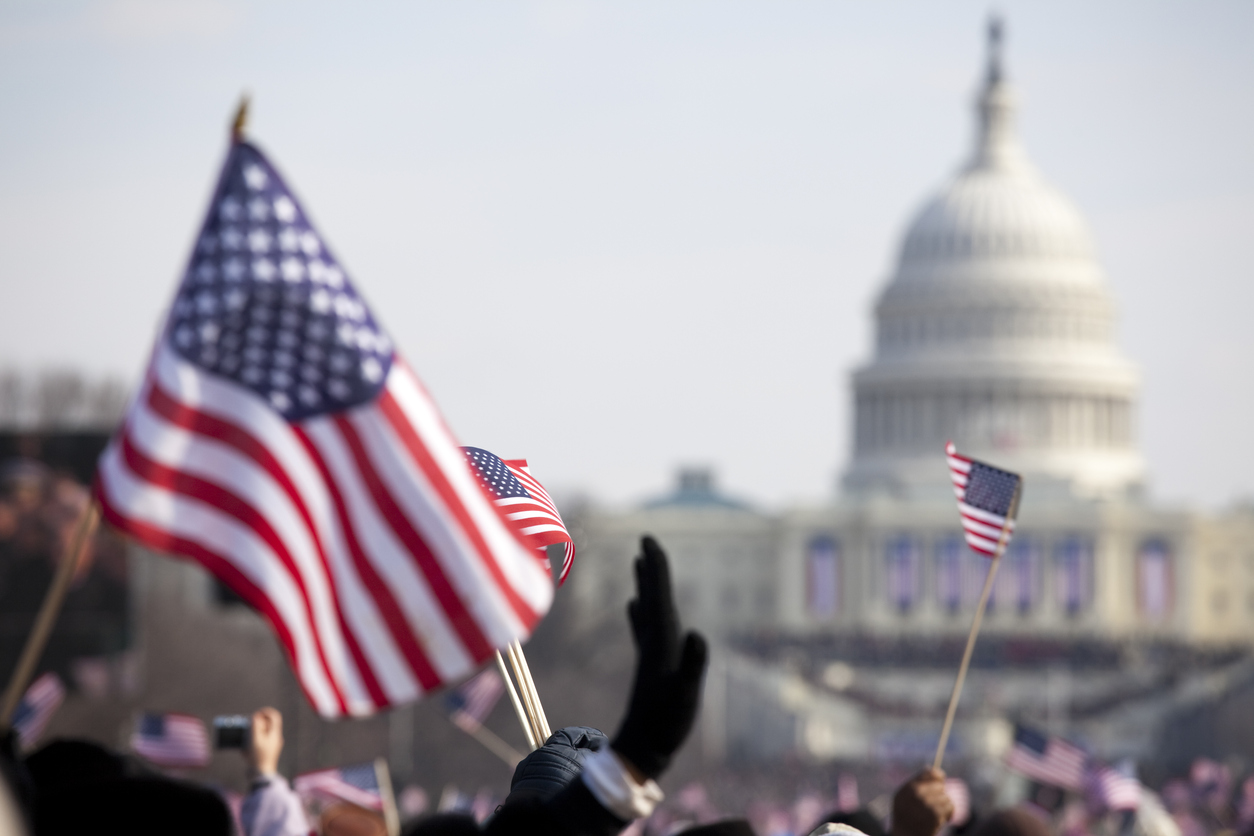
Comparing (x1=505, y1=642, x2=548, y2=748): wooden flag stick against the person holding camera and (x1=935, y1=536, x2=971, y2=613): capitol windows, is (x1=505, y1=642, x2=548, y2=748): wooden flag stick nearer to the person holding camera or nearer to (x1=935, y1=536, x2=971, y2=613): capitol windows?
the person holding camera

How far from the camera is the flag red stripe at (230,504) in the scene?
7035mm

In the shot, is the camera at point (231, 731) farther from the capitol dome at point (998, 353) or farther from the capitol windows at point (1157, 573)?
the capitol dome at point (998, 353)

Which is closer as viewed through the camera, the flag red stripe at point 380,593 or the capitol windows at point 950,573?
the flag red stripe at point 380,593

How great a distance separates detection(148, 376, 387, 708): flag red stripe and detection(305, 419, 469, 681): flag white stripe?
0.12 m

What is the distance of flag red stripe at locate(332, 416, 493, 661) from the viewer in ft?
23.2

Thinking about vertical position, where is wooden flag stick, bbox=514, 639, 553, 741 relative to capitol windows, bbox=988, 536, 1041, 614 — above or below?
above

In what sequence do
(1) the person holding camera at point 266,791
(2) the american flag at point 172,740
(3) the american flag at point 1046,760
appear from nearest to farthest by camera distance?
(1) the person holding camera at point 266,791 < (2) the american flag at point 172,740 < (3) the american flag at point 1046,760

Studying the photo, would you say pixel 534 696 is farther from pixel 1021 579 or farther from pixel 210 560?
pixel 1021 579

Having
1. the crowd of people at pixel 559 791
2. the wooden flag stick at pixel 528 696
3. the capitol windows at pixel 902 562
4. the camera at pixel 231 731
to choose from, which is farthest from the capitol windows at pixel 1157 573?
the crowd of people at pixel 559 791

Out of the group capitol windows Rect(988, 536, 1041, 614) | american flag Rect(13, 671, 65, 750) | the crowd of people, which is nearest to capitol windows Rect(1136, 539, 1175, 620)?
Answer: capitol windows Rect(988, 536, 1041, 614)

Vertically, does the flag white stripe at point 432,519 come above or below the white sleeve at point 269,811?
above

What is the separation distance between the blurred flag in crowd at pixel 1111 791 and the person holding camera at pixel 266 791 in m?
20.2

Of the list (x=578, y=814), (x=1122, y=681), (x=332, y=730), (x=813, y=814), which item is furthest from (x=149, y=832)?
(x=1122, y=681)

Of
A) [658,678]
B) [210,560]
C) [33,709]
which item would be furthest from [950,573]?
[658,678]
